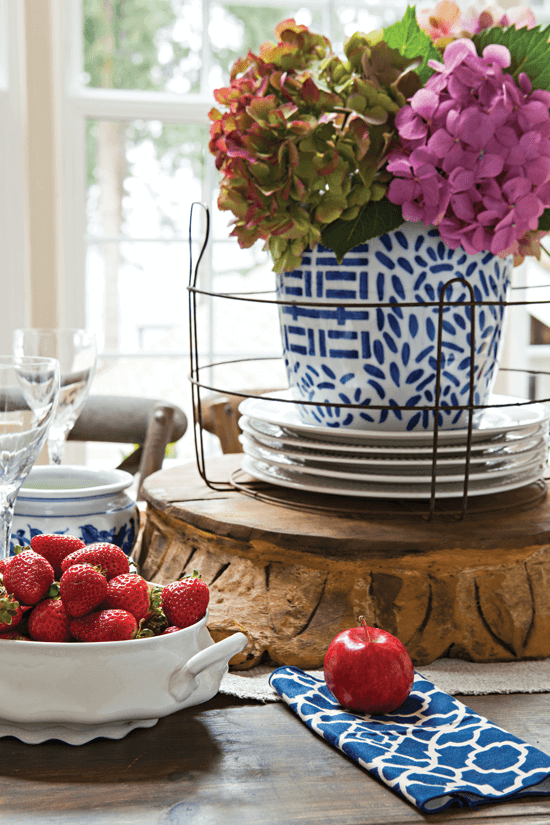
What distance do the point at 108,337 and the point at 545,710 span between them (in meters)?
Answer: 2.34

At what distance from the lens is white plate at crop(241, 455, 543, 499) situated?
0.81 metres

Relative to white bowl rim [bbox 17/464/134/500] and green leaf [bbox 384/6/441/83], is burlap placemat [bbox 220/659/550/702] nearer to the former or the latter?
white bowl rim [bbox 17/464/134/500]

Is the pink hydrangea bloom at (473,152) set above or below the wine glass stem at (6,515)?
above

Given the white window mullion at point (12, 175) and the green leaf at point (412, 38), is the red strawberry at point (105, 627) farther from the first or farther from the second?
the white window mullion at point (12, 175)

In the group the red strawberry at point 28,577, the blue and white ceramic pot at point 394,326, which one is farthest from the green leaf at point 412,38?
the red strawberry at point 28,577

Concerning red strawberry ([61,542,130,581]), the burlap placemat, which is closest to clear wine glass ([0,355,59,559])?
red strawberry ([61,542,130,581])

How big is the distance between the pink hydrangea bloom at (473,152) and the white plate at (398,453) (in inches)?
7.8

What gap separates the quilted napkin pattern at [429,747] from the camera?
496 millimetres

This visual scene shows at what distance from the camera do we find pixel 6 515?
71 centimetres

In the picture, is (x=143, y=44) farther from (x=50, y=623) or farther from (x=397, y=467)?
(x=50, y=623)

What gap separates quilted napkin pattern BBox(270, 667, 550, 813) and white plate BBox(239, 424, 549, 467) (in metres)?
0.23

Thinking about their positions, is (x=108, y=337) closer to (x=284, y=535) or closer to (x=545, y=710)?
(x=284, y=535)

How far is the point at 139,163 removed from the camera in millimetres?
2748

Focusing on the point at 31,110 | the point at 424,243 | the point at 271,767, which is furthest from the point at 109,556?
the point at 31,110
